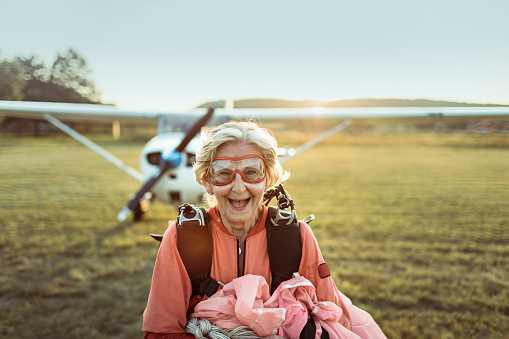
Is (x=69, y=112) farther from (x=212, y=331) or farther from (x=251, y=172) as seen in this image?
(x=212, y=331)

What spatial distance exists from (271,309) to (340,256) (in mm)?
3711

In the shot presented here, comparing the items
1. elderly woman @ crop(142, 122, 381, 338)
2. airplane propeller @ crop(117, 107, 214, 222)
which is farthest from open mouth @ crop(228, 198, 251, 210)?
airplane propeller @ crop(117, 107, 214, 222)

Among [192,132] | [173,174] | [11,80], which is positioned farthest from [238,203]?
[173,174]

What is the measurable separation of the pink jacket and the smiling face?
0.13ft

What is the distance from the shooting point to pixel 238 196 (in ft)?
5.06

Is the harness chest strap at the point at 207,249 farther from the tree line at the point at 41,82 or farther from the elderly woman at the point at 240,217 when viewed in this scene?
the tree line at the point at 41,82

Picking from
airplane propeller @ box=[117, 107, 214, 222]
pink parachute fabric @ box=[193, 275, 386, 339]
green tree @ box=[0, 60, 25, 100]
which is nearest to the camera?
pink parachute fabric @ box=[193, 275, 386, 339]

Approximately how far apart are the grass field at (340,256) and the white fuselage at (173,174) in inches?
24.9

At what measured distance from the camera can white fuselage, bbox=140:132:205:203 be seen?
19.8ft

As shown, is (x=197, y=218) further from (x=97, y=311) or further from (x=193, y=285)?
(x=97, y=311)

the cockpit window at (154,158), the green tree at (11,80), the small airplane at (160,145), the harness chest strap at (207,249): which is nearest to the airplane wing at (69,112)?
the small airplane at (160,145)

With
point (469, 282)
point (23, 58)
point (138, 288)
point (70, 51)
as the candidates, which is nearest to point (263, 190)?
point (138, 288)

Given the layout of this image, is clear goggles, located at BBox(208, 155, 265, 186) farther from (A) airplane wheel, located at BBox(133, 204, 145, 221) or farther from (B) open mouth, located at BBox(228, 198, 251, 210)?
(A) airplane wheel, located at BBox(133, 204, 145, 221)

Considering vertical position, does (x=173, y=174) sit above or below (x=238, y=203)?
below
